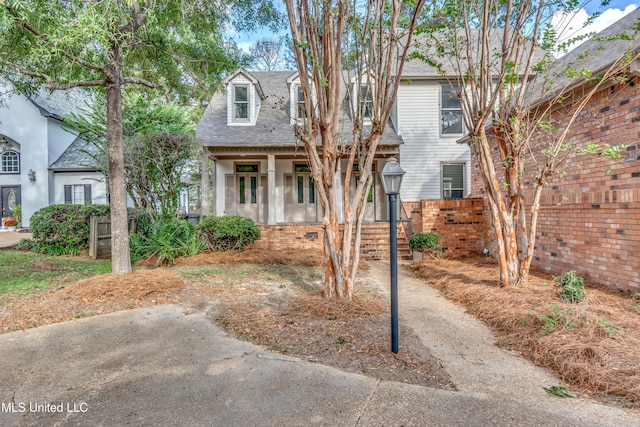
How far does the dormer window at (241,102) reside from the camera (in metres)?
12.2

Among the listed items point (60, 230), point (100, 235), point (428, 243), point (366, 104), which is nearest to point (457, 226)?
point (428, 243)

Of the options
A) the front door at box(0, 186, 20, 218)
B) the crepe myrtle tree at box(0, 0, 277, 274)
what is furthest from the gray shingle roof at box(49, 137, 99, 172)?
the crepe myrtle tree at box(0, 0, 277, 274)

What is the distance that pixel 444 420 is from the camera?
2246mm

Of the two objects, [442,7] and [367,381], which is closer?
[367,381]

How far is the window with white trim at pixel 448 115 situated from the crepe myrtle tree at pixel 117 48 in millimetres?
7138

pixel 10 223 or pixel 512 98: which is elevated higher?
pixel 512 98

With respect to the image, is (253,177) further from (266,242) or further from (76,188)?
(76,188)

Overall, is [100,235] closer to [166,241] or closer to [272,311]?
[166,241]

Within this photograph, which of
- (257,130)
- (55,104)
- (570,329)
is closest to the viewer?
(570,329)

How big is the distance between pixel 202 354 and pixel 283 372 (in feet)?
2.96

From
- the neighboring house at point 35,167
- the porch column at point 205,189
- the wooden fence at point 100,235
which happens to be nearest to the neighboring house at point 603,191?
the porch column at point 205,189

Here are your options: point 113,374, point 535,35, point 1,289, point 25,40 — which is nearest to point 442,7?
point 535,35

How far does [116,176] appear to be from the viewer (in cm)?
568

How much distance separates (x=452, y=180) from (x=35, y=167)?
19.2 metres
